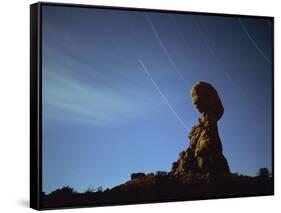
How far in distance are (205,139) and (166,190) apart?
778 mm

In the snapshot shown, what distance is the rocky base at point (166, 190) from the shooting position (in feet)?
29.7

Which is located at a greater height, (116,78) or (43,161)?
(116,78)

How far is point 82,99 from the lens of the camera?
903cm

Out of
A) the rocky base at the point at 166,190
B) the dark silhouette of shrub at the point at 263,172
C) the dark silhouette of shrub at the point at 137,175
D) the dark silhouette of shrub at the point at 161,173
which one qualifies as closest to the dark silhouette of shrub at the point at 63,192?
the rocky base at the point at 166,190

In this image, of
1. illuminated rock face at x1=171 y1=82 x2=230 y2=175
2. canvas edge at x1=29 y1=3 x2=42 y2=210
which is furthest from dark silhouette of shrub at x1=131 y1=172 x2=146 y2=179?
canvas edge at x1=29 y1=3 x2=42 y2=210

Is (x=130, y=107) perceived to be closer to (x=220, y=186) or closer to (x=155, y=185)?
(x=155, y=185)

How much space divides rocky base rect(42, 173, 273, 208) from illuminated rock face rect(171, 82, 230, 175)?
0.10 metres

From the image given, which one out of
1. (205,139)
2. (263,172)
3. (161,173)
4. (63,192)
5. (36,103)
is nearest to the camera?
(36,103)

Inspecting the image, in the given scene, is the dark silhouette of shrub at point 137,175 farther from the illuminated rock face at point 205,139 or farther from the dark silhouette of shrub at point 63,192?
the dark silhouette of shrub at point 63,192

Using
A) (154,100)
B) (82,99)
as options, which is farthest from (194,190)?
(82,99)

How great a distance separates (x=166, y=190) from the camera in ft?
31.4

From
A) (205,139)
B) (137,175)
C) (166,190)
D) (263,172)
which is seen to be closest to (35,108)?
(137,175)

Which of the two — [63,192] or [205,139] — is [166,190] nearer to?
[205,139]

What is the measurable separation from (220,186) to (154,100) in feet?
4.47
